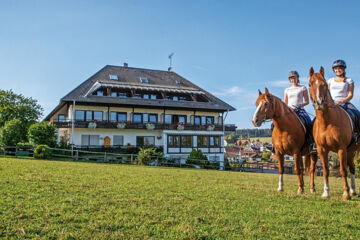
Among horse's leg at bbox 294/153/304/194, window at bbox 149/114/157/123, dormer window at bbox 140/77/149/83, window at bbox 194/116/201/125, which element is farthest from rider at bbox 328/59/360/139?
dormer window at bbox 140/77/149/83

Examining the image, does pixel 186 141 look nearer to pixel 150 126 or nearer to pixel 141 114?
pixel 150 126

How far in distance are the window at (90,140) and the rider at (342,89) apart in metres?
29.3

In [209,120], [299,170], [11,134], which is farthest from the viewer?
[209,120]

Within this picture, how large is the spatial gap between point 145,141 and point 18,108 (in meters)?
17.5

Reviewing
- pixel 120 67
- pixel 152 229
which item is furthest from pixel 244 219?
pixel 120 67

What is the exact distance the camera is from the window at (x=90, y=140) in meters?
31.7

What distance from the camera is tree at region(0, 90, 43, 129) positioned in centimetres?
3500

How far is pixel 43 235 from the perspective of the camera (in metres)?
3.30

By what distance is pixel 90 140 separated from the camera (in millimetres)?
32094

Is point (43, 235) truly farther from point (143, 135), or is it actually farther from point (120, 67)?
point (120, 67)

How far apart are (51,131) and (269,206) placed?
80.9 feet

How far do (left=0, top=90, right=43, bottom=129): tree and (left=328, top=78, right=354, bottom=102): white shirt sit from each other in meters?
36.1

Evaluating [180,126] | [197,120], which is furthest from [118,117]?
[197,120]

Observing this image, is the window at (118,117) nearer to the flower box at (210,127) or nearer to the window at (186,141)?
the window at (186,141)
